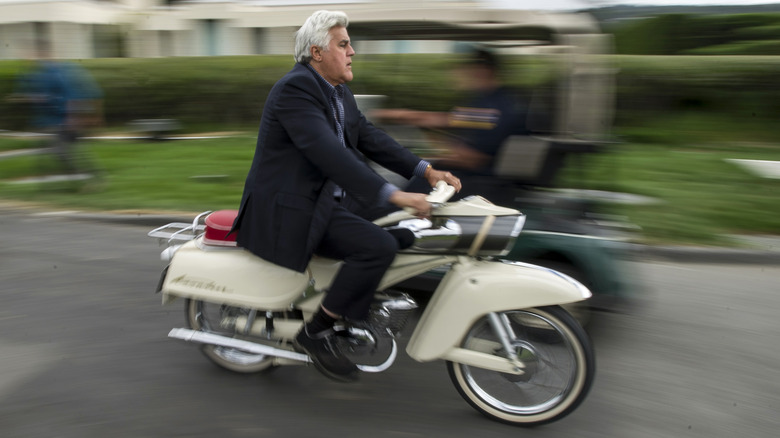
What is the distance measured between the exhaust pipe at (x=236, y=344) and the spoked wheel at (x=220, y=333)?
15 cm

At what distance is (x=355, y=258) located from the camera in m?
3.06

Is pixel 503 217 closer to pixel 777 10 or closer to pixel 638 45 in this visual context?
pixel 638 45

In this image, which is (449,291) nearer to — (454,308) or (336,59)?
(454,308)

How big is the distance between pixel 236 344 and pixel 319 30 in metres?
1.57

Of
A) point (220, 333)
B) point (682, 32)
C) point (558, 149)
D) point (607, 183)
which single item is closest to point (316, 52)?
point (220, 333)

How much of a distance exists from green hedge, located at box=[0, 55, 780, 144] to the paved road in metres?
4.13

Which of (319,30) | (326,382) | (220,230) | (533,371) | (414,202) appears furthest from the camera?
(326,382)

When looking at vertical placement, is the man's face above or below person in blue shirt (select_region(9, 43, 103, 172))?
above

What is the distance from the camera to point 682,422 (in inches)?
126

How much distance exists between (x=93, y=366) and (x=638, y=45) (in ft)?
43.6

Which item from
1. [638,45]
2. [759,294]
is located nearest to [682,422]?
[759,294]

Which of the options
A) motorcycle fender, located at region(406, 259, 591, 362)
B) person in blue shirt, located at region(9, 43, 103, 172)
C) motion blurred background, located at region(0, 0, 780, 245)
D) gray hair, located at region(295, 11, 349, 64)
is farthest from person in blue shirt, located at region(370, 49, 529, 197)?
person in blue shirt, located at region(9, 43, 103, 172)

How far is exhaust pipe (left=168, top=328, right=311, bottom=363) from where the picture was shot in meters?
3.29

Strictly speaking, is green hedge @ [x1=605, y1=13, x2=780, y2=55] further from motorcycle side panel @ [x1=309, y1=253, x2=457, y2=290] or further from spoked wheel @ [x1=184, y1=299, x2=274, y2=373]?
spoked wheel @ [x1=184, y1=299, x2=274, y2=373]
